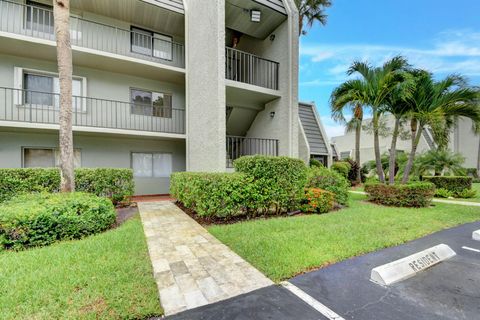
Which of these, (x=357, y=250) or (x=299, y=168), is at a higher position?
(x=299, y=168)

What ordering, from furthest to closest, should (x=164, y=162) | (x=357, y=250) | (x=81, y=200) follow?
(x=164, y=162) < (x=81, y=200) < (x=357, y=250)

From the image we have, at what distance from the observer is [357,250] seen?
4234 millimetres

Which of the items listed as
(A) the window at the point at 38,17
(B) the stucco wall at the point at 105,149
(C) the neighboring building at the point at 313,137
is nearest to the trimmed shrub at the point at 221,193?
(B) the stucco wall at the point at 105,149

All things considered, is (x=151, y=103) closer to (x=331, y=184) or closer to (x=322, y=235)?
(x=331, y=184)

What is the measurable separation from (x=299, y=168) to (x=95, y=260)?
18.1ft

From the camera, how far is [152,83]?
39.7 feet

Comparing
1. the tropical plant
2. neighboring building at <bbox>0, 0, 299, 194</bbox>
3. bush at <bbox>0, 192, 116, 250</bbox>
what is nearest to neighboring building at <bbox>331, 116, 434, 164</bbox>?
the tropical plant

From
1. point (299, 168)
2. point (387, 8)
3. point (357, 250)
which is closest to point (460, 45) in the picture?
point (387, 8)

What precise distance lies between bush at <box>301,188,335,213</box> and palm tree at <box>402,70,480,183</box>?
5.01m

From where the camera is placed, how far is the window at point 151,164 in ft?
40.0

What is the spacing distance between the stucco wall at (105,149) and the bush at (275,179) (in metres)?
7.12

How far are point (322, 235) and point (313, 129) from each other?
10.8 m

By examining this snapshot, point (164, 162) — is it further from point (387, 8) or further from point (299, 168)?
point (387, 8)

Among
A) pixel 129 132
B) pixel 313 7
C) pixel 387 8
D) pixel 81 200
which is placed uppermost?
pixel 313 7
